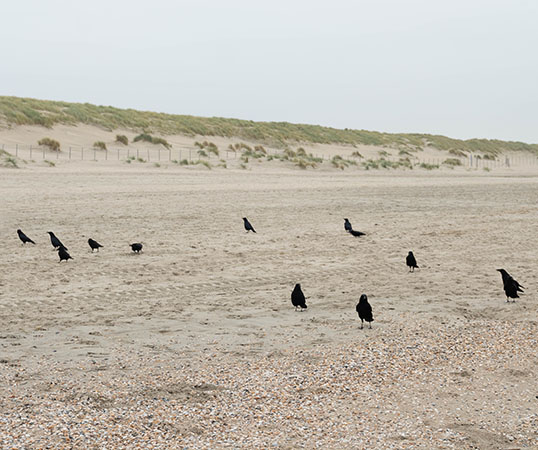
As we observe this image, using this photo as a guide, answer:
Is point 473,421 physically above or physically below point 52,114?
below

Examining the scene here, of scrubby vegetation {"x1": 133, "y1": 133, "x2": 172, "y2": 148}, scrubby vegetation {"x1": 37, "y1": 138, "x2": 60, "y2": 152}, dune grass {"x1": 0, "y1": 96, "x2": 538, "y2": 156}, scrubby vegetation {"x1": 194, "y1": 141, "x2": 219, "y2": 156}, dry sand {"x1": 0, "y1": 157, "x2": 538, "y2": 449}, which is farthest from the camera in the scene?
dune grass {"x1": 0, "y1": 96, "x2": 538, "y2": 156}

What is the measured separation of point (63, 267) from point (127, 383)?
18.6 ft

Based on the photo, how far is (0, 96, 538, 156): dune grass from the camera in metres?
44.4

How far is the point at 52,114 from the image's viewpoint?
46156 millimetres

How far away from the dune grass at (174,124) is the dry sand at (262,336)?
30.5 meters

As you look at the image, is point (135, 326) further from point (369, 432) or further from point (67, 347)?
point (369, 432)

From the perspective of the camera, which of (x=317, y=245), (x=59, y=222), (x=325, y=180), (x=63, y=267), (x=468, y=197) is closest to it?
(x=63, y=267)

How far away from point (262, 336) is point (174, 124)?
48.4 m

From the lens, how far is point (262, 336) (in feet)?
24.1

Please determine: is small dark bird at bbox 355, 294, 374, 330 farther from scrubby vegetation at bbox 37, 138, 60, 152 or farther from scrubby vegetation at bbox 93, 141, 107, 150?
scrubby vegetation at bbox 93, 141, 107, 150

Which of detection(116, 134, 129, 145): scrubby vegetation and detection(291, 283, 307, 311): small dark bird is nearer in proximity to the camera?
detection(291, 283, 307, 311): small dark bird

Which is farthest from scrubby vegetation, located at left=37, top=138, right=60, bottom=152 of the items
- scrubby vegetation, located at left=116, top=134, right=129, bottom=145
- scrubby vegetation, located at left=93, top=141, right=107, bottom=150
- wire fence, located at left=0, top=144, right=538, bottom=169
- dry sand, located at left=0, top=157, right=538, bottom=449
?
dry sand, located at left=0, top=157, right=538, bottom=449

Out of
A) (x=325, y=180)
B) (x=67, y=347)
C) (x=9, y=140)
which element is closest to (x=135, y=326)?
(x=67, y=347)

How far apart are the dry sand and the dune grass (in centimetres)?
3051
